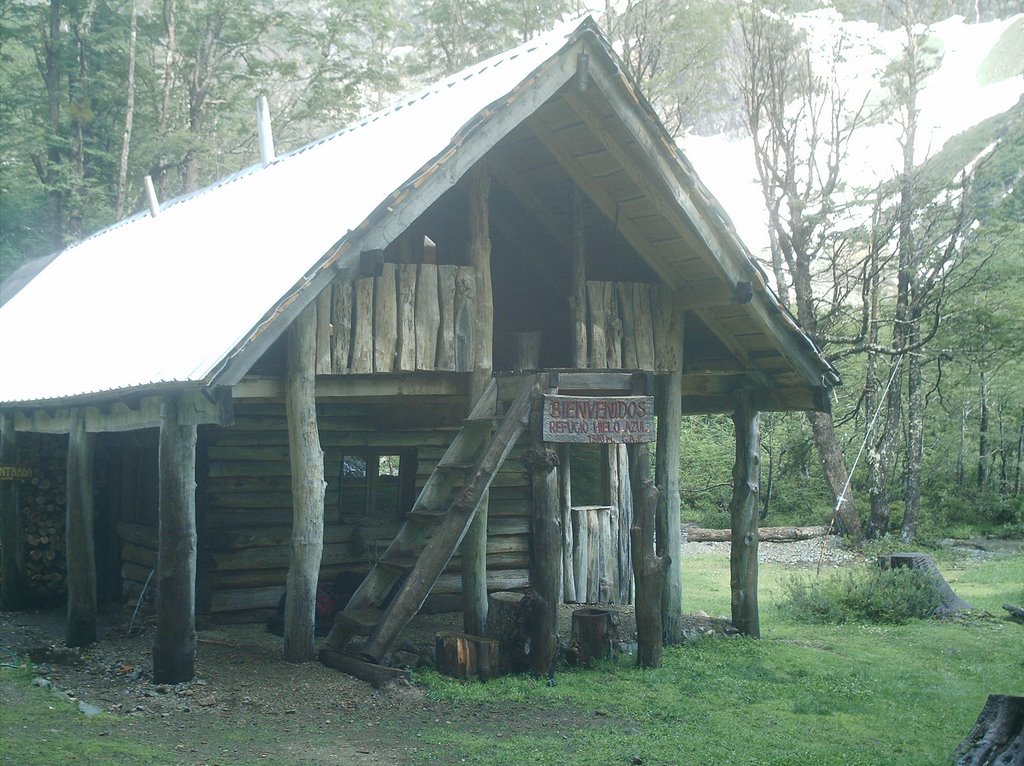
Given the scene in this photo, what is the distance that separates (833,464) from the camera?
27.7 metres

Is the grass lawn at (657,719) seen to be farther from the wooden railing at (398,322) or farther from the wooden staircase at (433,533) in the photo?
the wooden railing at (398,322)

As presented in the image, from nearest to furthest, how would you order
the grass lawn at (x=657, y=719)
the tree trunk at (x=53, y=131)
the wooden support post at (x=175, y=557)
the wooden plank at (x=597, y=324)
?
the grass lawn at (x=657, y=719)
the wooden support post at (x=175, y=557)
the wooden plank at (x=597, y=324)
the tree trunk at (x=53, y=131)

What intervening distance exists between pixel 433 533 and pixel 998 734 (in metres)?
5.21

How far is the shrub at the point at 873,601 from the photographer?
53.5 ft

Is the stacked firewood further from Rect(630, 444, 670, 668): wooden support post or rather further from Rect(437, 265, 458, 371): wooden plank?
Rect(630, 444, 670, 668): wooden support post

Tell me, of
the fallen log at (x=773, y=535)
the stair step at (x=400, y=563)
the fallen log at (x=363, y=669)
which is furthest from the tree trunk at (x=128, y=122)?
the fallen log at (x=363, y=669)

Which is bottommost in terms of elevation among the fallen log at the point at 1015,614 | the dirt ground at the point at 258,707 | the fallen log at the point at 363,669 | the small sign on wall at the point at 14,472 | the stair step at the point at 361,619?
the fallen log at the point at 1015,614

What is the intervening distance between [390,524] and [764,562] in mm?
13627

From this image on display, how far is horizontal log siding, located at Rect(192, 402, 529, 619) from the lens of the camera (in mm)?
13773

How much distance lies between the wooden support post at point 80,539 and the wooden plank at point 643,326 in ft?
20.9

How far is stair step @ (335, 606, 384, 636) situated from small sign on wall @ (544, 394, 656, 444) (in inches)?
92.5

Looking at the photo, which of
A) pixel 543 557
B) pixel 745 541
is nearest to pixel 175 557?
pixel 543 557

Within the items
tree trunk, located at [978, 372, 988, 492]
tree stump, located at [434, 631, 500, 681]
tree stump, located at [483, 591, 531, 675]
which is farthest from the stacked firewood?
tree trunk, located at [978, 372, 988, 492]

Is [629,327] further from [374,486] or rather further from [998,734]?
[998,734]
